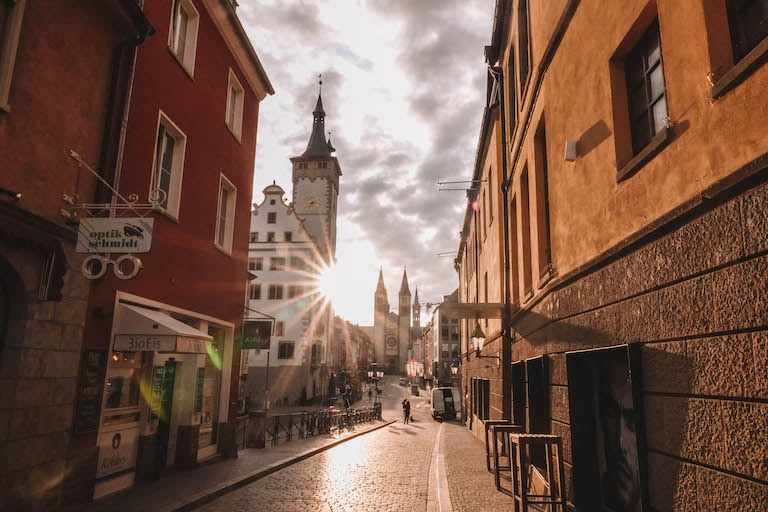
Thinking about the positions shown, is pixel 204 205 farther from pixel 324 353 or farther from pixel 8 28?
pixel 324 353

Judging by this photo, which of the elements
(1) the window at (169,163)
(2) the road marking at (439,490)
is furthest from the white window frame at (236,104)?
(2) the road marking at (439,490)

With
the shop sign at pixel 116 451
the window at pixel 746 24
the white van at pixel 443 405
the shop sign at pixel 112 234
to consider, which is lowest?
the white van at pixel 443 405

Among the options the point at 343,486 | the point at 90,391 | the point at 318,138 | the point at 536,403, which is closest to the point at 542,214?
the point at 536,403

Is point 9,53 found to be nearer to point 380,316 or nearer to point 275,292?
point 275,292

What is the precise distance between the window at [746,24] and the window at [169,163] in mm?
9856

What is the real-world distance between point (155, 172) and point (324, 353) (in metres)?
A: 47.0

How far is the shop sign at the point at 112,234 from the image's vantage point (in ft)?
23.7

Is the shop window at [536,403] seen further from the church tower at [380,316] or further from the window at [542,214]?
the church tower at [380,316]

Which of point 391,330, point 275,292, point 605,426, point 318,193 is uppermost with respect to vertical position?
point 318,193

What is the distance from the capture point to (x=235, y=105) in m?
15.3

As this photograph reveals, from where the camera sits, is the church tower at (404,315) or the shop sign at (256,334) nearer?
the shop sign at (256,334)

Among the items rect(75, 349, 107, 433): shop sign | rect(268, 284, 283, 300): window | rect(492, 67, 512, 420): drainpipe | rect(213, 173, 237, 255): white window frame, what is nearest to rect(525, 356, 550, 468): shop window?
rect(492, 67, 512, 420): drainpipe

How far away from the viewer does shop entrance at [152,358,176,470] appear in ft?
35.4

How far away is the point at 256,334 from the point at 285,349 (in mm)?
36265
